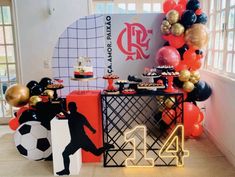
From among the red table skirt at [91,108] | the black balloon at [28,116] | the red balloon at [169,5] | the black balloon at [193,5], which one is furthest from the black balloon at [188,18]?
the black balloon at [28,116]

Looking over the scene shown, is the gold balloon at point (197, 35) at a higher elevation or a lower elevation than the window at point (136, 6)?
lower

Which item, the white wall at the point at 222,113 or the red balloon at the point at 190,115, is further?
the red balloon at the point at 190,115

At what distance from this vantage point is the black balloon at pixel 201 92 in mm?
3234

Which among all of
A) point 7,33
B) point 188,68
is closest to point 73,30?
point 7,33

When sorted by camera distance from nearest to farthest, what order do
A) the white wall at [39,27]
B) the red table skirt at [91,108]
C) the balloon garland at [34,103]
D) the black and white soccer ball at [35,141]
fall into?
1. the red table skirt at [91,108]
2. the black and white soccer ball at [35,141]
3. the balloon garland at [34,103]
4. the white wall at [39,27]

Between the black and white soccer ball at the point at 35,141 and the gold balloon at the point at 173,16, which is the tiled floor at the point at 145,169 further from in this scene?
the gold balloon at the point at 173,16

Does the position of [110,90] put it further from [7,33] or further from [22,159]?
[7,33]

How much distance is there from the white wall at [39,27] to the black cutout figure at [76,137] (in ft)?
5.71

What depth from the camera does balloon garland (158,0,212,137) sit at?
3.10m

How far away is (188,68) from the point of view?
3305mm

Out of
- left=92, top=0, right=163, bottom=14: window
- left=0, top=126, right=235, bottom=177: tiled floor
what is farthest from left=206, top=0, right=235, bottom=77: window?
left=92, top=0, right=163, bottom=14: window

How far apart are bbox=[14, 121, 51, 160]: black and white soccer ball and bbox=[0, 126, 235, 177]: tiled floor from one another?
0.31 ft

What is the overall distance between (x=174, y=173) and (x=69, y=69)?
2.04 meters

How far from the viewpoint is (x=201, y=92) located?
3244 millimetres
